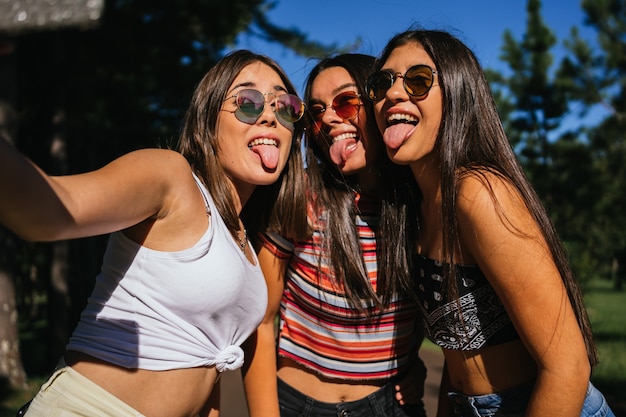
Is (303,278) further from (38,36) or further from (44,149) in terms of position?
(44,149)

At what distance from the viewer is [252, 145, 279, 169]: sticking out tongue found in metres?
2.28

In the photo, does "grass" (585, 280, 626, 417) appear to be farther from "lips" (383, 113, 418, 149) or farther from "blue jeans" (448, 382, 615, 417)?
"lips" (383, 113, 418, 149)

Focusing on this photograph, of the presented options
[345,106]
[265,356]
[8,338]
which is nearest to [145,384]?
[265,356]

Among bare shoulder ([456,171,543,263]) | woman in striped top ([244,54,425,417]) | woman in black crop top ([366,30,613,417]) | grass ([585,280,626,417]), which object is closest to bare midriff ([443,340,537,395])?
woman in black crop top ([366,30,613,417])

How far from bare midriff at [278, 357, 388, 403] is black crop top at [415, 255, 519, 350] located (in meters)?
0.56

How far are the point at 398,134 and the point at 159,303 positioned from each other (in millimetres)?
1014

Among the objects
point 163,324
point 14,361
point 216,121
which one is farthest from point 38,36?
point 163,324

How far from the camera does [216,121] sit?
230 centimetres

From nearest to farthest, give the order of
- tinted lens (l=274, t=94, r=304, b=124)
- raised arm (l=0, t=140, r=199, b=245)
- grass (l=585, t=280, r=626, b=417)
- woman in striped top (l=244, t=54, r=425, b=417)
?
raised arm (l=0, t=140, r=199, b=245)
tinted lens (l=274, t=94, r=304, b=124)
woman in striped top (l=244, t=54, r=425, b=417)
grass (l=585, t=280, r=626, b=417)

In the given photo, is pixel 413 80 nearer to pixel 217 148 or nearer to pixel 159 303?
pixel 217 148

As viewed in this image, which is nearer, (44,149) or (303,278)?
(303,278)

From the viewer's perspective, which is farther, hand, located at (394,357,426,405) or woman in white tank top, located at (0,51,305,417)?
hand, located at (394,357,426,405)

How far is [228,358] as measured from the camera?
1.99 meters

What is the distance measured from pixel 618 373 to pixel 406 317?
715cm
